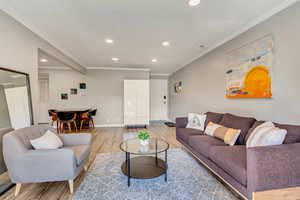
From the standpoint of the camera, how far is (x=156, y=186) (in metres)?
1.97

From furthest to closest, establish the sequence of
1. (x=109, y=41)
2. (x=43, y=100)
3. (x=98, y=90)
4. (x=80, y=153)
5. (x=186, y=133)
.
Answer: (x=43, y=100), (x=98, y=90), (x=109, y=41), (x=186, y=133), (x=80, y=153)

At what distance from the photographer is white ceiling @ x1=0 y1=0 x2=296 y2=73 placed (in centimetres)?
203

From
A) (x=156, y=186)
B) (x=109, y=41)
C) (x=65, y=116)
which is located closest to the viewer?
(x=156, y=186)

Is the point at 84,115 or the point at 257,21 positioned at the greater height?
the point at 257,21

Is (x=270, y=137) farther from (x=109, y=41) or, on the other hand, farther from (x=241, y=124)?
(x=109, y=41)

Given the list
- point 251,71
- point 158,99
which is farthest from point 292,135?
point 158,99

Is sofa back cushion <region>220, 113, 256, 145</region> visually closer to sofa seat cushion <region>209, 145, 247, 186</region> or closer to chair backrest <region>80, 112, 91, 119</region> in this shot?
sofa seat cushion <region>209, 145, 247, 186</region>

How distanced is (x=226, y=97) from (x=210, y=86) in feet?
2.28

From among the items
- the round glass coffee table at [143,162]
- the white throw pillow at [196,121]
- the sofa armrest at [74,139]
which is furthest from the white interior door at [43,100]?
the white throw pillow at [196,121]

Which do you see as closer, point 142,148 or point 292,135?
point 292,135

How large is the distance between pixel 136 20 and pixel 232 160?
2.58 metres

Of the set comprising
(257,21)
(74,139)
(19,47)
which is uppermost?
(257,21)

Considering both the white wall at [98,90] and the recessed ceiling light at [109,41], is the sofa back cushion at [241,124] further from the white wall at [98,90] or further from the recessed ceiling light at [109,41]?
the white wall at [98,90]

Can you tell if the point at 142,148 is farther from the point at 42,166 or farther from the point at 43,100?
the point at 43,100
